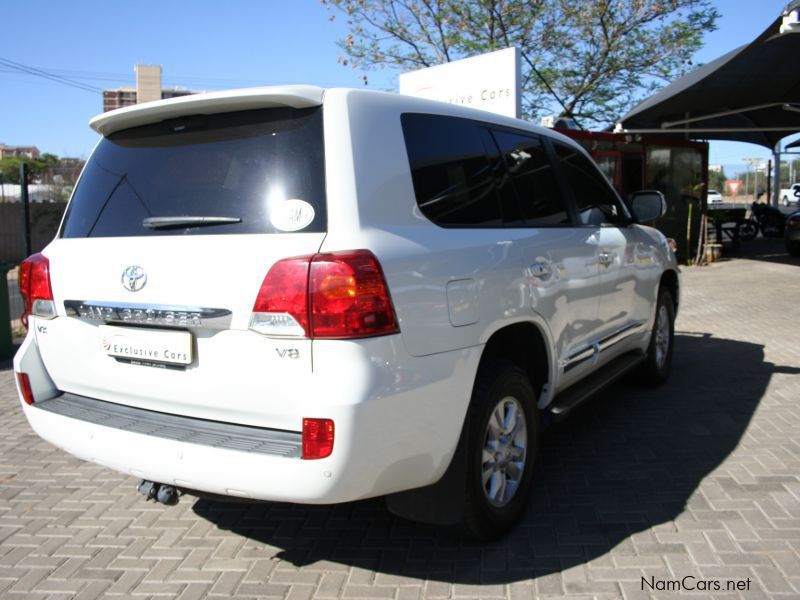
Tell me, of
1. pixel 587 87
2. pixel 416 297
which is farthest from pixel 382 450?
pixel 587 87

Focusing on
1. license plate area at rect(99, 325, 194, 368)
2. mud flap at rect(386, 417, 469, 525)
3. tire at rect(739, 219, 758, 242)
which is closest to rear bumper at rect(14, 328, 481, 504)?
mud flap at rect(386, 417, 469, 525)

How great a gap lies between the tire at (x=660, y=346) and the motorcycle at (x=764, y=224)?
714 inches

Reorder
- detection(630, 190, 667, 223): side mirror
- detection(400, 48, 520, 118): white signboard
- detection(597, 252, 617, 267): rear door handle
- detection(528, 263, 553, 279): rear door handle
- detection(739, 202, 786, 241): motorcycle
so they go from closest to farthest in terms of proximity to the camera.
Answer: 1. detection(528, 263, 553, 279): rear door handle
2. detection(597, 252, 617, 267): rear door handle
3. detection(630, 190, 667, 223): side mirror
4. detection(400, 48, 520, 118): white signboard
5. detection(739, 202, 786, 241): motorcycle

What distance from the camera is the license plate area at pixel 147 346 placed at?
2590 millimetres

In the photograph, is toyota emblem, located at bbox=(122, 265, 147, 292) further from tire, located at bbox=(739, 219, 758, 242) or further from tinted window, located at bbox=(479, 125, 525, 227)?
tire, located at bbox=(739, 219, 758, 242)

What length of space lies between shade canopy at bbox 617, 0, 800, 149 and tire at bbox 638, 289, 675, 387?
5.00m

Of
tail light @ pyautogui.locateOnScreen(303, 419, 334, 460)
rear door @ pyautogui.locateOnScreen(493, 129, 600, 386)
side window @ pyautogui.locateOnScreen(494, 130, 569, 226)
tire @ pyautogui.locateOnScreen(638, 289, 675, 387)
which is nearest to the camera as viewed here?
tail light @ pyautogui.locateOnScreen(303, 419, 334, 460)

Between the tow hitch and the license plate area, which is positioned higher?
the license plate area

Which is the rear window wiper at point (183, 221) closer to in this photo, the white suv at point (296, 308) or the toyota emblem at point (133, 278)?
the white suv at point (296, 308)

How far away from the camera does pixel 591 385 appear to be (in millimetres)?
4074

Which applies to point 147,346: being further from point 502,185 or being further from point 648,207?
point 648,207

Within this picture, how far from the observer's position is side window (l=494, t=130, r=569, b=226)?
3614 millimetres

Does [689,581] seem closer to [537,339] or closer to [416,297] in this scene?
[537,339]

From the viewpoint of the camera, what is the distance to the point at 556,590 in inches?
109
